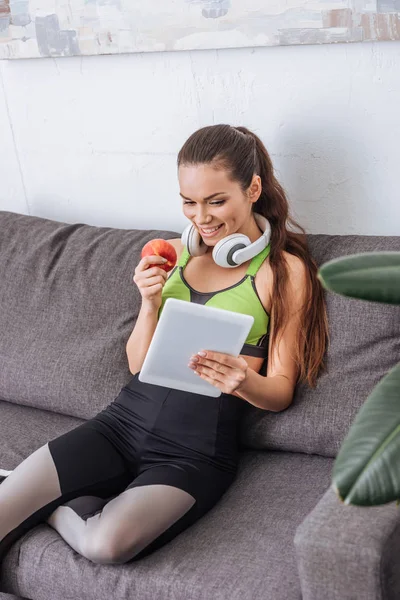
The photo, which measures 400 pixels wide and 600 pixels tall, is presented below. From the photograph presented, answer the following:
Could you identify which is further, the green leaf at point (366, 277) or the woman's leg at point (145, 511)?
Result: the woman's leg at point (145, 511)

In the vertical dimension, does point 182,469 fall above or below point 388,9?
below

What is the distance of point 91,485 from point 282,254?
0.67 meters

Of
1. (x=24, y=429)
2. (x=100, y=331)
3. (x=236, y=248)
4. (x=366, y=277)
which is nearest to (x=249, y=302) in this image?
(x=236, y=248)

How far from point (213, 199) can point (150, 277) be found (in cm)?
23

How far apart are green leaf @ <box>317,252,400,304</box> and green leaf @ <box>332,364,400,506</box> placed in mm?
114

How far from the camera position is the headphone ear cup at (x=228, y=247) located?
179 centimetres

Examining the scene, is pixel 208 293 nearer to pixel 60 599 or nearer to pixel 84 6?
Result: pixel 60 599

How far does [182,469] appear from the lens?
168 centimetres

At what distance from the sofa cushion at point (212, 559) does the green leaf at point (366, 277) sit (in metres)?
0.66

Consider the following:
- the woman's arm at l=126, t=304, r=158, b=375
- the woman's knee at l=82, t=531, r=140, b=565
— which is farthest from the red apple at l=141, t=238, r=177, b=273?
the woman's knee at l=82, t=531, r=140, b=565

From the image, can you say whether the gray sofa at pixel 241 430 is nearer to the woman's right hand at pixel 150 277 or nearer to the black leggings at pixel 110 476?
the black leggings at pixel 110 476

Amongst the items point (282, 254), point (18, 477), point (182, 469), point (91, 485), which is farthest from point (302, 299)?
point (18, 477)

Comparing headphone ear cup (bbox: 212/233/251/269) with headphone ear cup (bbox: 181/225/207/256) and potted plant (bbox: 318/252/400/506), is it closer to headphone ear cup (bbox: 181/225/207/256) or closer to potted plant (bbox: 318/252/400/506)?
headphone ear cup (bbox: 181/225/207/256)

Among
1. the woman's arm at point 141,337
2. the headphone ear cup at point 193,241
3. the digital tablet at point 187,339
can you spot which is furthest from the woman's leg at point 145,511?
the headphone ear cup at point 193,241
